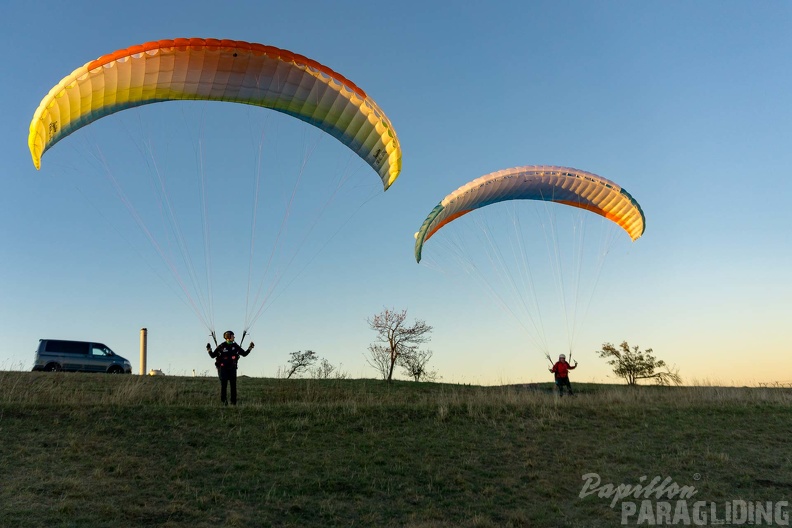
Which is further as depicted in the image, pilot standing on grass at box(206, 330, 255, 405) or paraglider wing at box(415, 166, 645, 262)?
paraglider wing at box(415, 166, 645, 262)

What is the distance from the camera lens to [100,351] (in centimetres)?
2472

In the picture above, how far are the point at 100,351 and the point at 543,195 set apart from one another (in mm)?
17649

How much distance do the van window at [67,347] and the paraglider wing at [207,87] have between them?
13501 mm

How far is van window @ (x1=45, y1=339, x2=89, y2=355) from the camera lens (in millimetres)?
23828

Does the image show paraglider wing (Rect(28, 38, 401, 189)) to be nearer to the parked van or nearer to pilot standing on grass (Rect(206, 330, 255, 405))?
pilot standing on grass (Rect(206, 330, 255, 405))

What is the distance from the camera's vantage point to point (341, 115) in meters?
14.7

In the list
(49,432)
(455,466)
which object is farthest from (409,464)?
(49,432)

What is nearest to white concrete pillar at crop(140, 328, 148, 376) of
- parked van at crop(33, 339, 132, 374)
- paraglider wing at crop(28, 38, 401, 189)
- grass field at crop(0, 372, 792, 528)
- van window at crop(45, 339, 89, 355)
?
parked van at crop(33, 339, 132, 374)

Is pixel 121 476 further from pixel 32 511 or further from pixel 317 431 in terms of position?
pixel 317 431

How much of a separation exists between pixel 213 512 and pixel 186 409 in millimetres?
5442

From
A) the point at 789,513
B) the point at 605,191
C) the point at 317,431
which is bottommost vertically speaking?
the point at 789,513

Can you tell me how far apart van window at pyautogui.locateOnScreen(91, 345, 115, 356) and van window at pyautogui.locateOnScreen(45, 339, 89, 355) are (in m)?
0.25

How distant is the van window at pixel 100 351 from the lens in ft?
80.5

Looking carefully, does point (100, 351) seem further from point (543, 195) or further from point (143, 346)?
point (543, 195)
